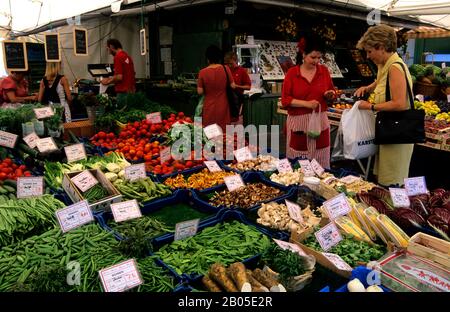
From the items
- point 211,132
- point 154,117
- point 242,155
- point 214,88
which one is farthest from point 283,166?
point 154,117

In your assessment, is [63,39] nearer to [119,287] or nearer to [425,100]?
[425,100]

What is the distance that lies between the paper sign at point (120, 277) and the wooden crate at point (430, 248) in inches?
59.1

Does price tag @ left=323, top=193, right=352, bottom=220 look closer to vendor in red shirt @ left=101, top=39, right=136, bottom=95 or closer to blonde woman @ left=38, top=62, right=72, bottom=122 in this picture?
blonde woman @ left=38, top=62, right=72, bottom=122

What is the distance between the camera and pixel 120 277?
5.85 ft

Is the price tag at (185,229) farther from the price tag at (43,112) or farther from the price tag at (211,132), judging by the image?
the price tag at (43,112)

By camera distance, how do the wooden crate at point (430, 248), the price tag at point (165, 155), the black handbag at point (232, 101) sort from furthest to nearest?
1. the black handbag at point (232, 101)
2. the price tag at point (165, 155)
3. the wooden crate at point (430, 248)

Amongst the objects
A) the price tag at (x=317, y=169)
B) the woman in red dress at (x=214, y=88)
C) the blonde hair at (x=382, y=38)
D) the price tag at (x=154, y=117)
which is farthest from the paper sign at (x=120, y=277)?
the woman in red dress at (x=214, y=88)

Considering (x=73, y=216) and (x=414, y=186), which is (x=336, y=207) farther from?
(x=73, y=216)

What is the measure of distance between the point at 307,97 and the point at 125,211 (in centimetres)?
225

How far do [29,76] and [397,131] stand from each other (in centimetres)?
843

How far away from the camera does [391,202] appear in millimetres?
2625

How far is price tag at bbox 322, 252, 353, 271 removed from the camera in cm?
199

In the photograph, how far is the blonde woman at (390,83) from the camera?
326 cm

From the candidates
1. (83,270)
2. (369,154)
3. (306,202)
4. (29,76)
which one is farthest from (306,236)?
(29,76)
